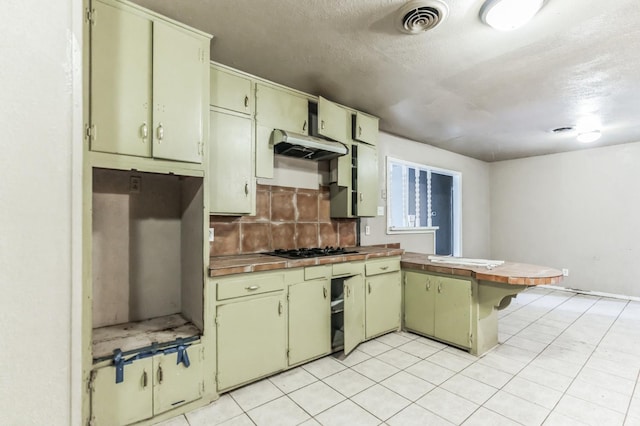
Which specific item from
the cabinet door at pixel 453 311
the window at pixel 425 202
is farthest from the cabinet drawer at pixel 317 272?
the window at pixel 425 202

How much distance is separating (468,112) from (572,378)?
2.69 metres

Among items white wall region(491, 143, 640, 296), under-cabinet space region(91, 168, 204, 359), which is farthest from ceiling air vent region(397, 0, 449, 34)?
white wall region(491, 143, 640, 296)

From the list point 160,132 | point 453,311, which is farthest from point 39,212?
point 453,311

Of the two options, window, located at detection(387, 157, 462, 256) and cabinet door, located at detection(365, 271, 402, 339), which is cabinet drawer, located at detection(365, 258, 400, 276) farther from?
window, located at detection(387, 157, 462, 256)

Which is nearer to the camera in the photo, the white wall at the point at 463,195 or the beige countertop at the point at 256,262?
the beige countertop at the point at 256,262

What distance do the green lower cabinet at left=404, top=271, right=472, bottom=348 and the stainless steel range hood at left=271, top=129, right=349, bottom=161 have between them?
1.60m

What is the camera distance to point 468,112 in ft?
11.1

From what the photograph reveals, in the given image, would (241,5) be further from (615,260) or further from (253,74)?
(615,260)

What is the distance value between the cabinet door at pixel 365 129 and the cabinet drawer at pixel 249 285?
1805mm

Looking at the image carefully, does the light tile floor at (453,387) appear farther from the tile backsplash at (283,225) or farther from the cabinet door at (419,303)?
the tile backsplash at (283,225)

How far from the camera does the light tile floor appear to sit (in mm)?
1859

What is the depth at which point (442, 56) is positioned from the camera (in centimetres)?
221

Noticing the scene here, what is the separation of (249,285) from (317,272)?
631 mm

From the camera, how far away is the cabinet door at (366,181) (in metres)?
3.30
